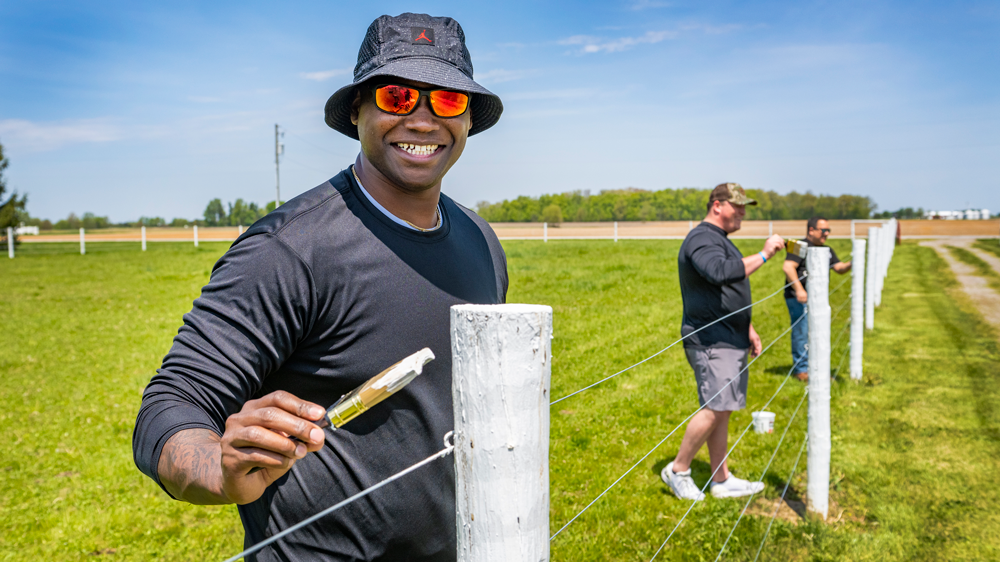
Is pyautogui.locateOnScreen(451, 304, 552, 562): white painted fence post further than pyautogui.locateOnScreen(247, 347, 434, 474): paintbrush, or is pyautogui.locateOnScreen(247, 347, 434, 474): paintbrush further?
pyautogui.locateOnScreen(451, 304, 552, 562): white painted fence post

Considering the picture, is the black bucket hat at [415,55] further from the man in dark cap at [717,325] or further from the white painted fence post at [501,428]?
the man in dark cap at [717,325]

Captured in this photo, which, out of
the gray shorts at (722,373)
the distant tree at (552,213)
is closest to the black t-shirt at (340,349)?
the gray shorts at (722,373)

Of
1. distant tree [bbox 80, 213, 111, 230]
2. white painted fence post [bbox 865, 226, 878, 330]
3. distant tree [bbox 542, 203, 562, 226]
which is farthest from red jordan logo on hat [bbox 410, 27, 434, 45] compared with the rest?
distant tree [bbox 80, 213, 111, 230]

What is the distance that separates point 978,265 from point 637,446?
20.3 metres

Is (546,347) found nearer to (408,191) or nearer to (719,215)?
(408,191)

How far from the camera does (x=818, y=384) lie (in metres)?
4.12

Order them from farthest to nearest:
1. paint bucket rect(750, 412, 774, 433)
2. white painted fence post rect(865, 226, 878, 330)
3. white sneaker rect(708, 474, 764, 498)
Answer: white painted fence post rect(865, 226, 878, 330) < paint bucket rect(750, 412, 774, 433) < white sneaker rect(708, 474, 764, 498)

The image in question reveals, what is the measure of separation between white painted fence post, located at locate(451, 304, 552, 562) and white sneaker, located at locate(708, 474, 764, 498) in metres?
3.93

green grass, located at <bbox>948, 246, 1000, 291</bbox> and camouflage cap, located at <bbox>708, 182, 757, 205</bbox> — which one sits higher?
camouflage cap, located at <bbox>708, 182, 757, 205</bbox>

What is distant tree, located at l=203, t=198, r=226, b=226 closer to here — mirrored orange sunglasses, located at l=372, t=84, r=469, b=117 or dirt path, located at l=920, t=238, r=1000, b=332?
dirt path, located at l=920, t=238, r=1000, b=332

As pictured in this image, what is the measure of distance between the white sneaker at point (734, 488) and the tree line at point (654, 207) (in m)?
51.7

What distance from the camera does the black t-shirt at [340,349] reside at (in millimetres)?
1374

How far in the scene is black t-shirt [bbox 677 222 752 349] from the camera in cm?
443

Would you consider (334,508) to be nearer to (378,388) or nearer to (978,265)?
(378,388)
